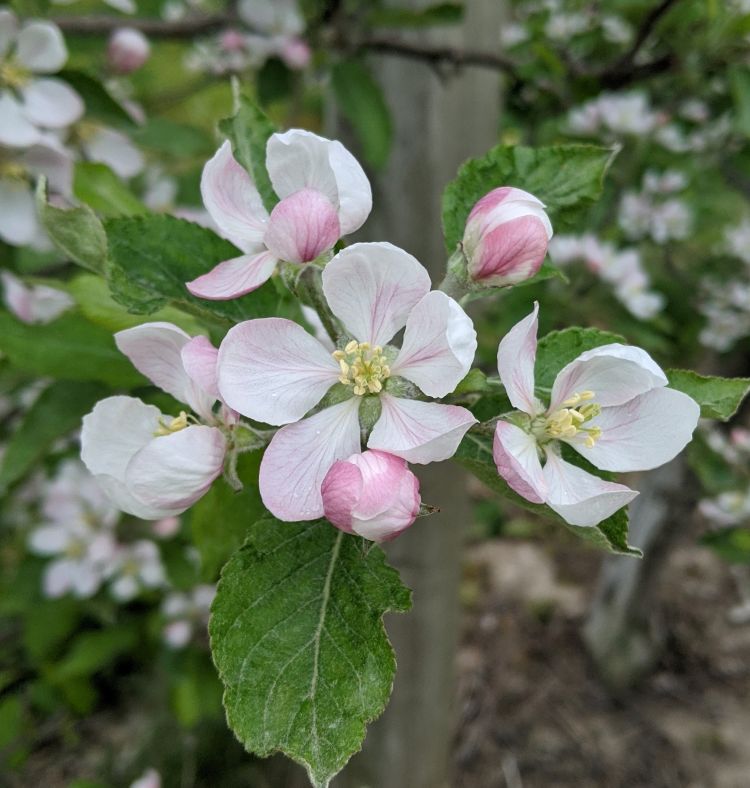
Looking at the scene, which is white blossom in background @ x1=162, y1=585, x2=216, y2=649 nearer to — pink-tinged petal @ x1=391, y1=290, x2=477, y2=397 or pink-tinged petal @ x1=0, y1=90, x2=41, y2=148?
pink-tinged petal @ x1=0, y1=90, x2=41, y2=148

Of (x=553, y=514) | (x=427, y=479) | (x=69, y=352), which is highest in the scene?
(x=553, y=514)

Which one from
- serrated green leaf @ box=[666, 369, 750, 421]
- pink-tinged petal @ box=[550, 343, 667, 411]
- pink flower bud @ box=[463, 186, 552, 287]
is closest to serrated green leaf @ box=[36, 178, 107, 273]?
pink flower bud @ box=[463, 186, 552, 287]

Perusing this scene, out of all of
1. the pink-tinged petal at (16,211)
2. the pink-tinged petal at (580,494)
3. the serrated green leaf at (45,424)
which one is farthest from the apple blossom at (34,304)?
the pink-tinged petal at (580,494)

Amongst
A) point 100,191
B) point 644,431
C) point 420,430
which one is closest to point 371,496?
point 420,430

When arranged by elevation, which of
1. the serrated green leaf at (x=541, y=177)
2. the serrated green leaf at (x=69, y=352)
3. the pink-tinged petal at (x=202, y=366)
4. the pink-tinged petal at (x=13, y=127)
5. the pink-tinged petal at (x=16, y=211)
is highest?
the serrated green leaf at (x=541, y=177)

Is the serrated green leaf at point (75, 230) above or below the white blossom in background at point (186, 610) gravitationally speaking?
above

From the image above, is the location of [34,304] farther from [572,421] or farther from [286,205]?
[572,421]

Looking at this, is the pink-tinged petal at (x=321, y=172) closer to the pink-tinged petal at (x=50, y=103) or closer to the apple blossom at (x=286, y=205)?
the apple blossom at (x=286, y=205)
